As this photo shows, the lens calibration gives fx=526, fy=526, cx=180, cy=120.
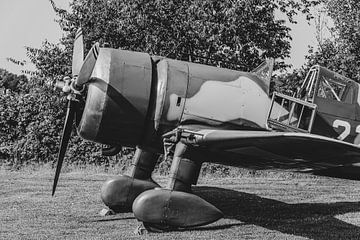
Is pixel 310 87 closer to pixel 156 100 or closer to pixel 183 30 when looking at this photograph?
pixel 156 100

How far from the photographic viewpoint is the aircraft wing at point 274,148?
6.05 metres

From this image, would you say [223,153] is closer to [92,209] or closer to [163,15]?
[92,209]

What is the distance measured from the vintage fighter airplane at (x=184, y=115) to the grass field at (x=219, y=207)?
556 mm

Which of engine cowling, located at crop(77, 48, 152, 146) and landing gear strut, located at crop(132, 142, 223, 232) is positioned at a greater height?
engine cowling, located at crop(77, 48, 152, 146)

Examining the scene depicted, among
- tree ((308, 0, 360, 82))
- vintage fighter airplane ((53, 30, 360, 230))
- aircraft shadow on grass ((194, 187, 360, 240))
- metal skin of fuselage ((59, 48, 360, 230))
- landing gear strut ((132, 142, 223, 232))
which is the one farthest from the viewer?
tree ((308, 0, 360, 82))

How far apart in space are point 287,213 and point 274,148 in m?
3.17

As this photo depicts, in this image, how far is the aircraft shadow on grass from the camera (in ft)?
26.1

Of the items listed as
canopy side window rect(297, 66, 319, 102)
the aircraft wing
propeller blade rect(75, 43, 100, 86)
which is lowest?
the aircraft wing

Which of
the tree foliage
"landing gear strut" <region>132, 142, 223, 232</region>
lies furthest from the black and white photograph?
the tree foliage

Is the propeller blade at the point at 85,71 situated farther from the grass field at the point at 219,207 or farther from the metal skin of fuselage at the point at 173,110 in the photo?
the grass field at the point at 219,207

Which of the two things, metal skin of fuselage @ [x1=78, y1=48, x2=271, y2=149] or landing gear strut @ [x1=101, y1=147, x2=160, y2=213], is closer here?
metal skin of fuselage @ [x1=78, y1=48, x2=271, y2=149]

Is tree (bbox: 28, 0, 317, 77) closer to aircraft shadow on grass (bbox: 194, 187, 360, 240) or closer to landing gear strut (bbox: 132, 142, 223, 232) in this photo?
aircraft shadow on grass (bbox: 194, 187, 360, 240)

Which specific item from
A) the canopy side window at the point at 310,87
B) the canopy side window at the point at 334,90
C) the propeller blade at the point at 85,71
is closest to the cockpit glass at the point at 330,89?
the canopy side window at the point at 334,90

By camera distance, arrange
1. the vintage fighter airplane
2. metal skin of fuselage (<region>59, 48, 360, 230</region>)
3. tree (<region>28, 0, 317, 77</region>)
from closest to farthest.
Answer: the vintage fighter airplane < metal skin of fuselage (<region>59, 48, 360, 230</region>) < tree (<region>28, 0, 317, 77</region>)
